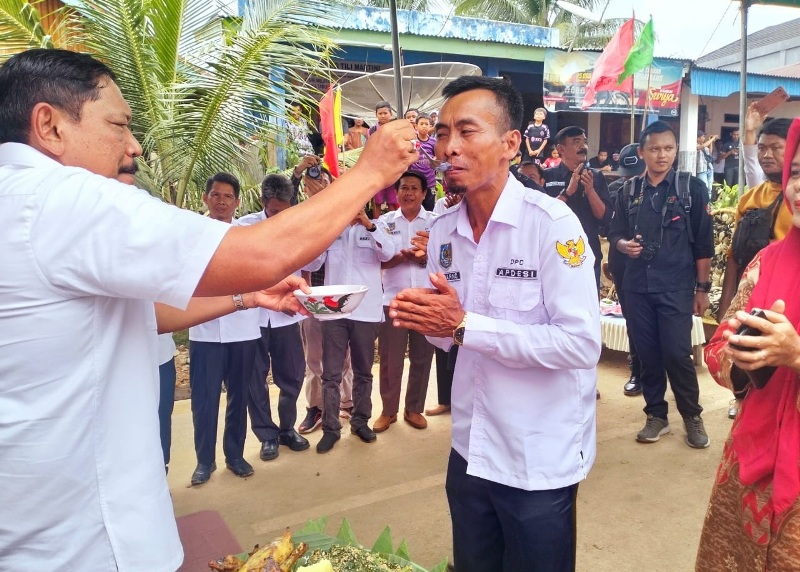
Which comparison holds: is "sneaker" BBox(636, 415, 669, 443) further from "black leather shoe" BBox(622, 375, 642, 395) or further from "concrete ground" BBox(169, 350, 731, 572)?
"black leather shoe" BBox(622, 375, 642, 395)

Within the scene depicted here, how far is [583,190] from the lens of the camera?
5.64 m

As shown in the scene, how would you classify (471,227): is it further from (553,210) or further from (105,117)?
(105,117)

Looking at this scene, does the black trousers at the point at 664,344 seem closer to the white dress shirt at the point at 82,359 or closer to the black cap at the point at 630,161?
the black cap at the point at 630,161

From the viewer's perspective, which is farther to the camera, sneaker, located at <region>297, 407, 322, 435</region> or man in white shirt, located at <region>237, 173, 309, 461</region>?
sneaker, located at <region>297, 407, 322, 435</region>

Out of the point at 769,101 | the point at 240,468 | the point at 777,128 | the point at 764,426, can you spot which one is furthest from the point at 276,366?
the point at 769,101

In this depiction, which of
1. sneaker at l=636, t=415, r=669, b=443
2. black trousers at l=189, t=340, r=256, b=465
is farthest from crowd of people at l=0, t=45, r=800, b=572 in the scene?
sneaker at l=636, t=415, r=669, b=443

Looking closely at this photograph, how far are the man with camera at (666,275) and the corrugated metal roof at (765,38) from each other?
22422 millimetres

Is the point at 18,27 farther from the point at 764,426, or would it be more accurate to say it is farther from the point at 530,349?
the point at 764,426

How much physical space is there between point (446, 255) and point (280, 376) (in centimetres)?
299

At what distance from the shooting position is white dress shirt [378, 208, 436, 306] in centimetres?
536

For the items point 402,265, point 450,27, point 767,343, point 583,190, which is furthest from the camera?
point 450,27

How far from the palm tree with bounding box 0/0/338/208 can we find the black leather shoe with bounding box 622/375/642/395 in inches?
152

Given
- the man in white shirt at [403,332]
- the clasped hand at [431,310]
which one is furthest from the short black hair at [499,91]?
the man in white shirt at [403,332]

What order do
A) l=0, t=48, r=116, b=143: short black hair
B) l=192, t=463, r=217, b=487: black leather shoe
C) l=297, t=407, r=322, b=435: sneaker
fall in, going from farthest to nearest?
l=297, t=407, r=322, b=435: sneaker, l=192, t=463, r=217, b=487: black leather shoe, l=0, t=48, r=116, b=143: short black hair
